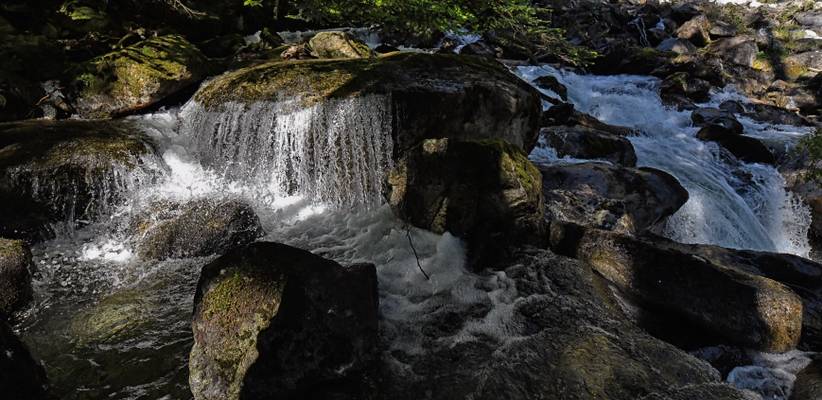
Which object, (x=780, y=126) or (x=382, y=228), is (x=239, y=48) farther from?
(x=780, y=126)

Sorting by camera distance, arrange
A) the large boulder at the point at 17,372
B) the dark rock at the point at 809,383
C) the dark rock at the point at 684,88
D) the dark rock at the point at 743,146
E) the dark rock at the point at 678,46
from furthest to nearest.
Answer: the dark rock at the point at 678,46
the dark rock at the point at 684,88
the dark rock at the point at 743,146
the dark rock at the point at 809,383
the large boulder at the point at 17,372

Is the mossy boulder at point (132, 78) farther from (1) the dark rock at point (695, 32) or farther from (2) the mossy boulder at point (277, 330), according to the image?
(1) the dark rock at point (695, 32)

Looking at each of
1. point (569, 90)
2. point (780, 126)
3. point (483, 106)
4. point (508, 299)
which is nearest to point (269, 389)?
point (508, 299)

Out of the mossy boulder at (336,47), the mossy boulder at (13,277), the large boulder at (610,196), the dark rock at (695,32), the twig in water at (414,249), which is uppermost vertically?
the dark rock at (695,32)

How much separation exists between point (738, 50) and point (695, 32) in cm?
288

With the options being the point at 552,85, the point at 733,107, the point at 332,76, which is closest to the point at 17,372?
the point at 332,76

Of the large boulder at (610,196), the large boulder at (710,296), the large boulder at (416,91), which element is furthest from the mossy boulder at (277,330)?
the large boulder at (610,196)

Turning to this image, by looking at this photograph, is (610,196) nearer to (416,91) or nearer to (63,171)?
(416,91)

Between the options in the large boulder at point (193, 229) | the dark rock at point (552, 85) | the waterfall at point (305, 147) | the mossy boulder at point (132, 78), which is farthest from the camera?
the dark rock at point (552, 85)

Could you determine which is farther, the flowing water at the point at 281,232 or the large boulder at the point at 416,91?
the large boulder at the point at 416,91

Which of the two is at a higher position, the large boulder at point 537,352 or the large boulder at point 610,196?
the large boulder at point 610,196

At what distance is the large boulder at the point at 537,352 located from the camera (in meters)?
3.73

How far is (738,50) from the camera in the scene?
76.8ft

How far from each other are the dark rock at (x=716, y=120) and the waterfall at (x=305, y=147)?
1208cm
